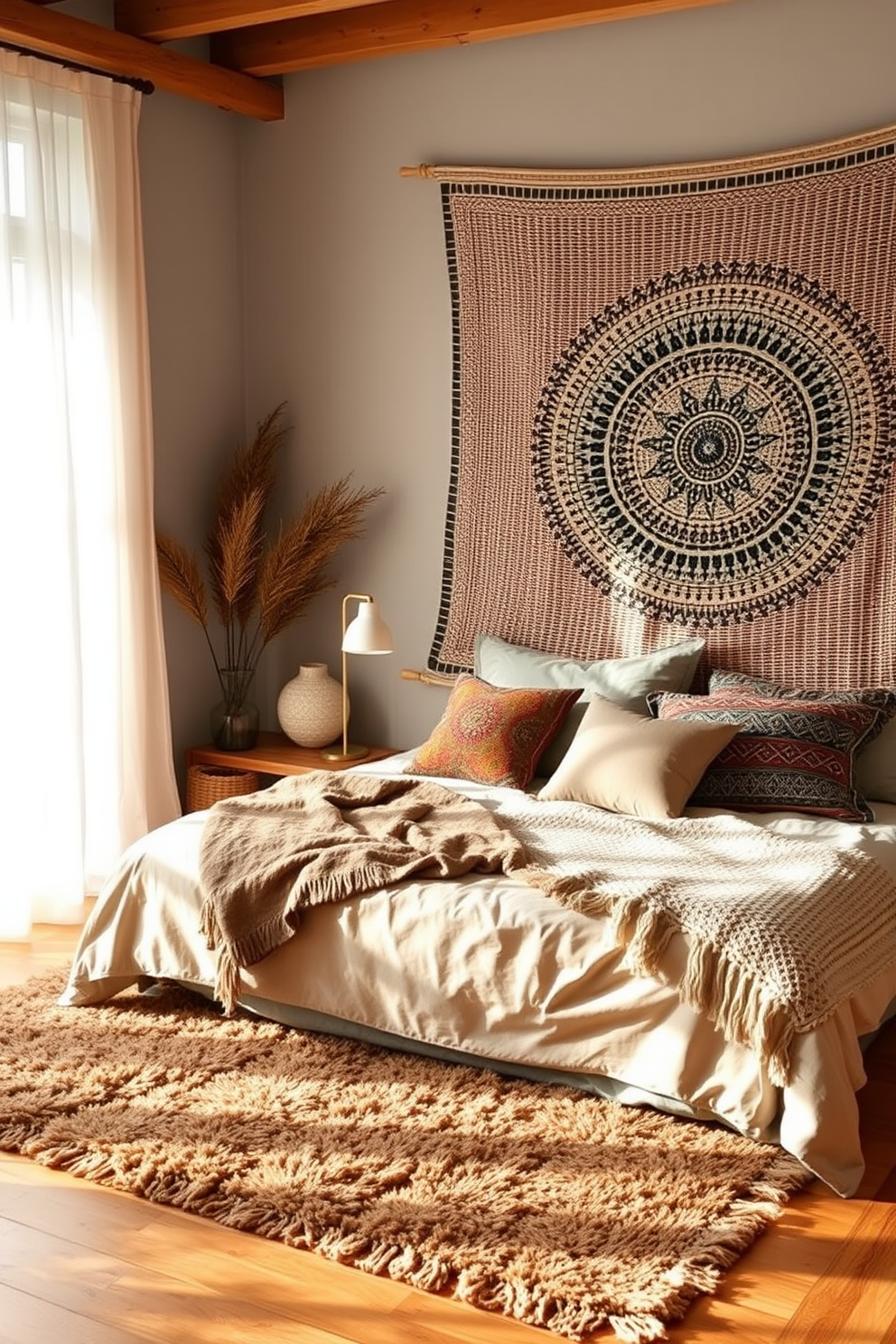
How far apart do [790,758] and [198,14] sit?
2.79 m

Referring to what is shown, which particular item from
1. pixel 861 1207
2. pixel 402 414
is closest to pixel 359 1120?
pixel 861 1207

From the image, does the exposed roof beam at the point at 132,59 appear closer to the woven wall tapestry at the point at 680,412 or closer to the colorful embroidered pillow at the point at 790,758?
the woven wall tapestry at the point at 680,412

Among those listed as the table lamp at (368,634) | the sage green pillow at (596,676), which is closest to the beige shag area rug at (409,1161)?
the sage green pillow at (596,676)

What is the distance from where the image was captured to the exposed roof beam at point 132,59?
416cm

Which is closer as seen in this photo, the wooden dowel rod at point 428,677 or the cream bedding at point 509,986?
the cream bedding at point 509,986

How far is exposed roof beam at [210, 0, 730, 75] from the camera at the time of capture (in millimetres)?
4223

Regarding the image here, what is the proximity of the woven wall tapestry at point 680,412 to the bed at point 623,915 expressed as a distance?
0.90 feet

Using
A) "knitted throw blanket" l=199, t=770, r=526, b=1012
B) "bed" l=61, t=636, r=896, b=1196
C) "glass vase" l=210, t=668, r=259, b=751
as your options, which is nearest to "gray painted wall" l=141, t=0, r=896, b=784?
"glass vase" l=210, t=668, r=259, b=751

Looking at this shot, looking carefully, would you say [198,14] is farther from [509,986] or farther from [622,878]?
[509,986]

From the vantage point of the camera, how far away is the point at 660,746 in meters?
3.85

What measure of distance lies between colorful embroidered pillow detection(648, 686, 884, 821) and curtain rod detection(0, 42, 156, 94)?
8.43ft

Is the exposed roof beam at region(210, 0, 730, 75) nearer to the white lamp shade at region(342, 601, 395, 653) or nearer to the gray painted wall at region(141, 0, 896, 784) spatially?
the gray painted wall at region(141, 0, 896, 784)

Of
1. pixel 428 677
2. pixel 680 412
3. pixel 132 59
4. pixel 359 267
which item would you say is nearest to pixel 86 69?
pixel 132 59

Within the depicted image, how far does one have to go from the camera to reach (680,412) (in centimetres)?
445
